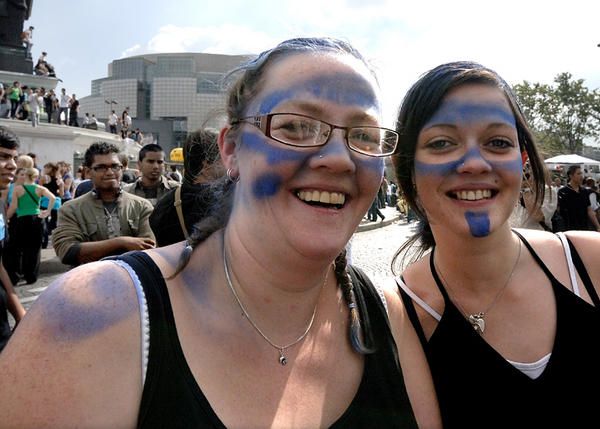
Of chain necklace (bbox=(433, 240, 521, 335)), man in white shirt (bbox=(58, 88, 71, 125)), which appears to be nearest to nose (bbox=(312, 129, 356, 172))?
chain necklace (bbox=(433, 240, 521, 335))

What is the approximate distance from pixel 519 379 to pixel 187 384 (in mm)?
1124

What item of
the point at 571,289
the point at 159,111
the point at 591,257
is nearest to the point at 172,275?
the point at 571,289

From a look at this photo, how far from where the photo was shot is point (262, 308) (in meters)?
1.51

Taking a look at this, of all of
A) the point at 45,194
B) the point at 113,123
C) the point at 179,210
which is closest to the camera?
the point at 179,210

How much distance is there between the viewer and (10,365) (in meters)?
1.11

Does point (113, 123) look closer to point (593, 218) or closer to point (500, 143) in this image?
point (593, 218)

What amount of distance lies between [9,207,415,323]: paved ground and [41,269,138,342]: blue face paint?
219 cm

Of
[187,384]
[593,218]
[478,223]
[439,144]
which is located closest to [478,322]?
[478,223]

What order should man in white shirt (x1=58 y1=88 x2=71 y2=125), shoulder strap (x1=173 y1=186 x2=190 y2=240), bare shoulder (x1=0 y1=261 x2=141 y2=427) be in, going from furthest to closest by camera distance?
1. man in white shirt (x1=58 y1=88 x2=71 y2=125)
2. shoulder strap (x1=173 y1=186 x2=190 y2=240)
3. bare shoulder (x1=0 y1=261 x2=141 y2=427)

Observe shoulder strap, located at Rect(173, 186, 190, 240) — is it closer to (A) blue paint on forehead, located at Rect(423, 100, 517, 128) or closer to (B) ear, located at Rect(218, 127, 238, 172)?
(B) ear, located at Rect(218, 127, 238, 172)

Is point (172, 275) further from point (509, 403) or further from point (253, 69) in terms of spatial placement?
point (509, 403)

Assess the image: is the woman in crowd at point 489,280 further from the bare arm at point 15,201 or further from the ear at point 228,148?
the bare arm at point 15,201

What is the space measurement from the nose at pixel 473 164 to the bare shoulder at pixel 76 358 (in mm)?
1229

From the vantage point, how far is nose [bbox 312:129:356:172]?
141 centimetres
